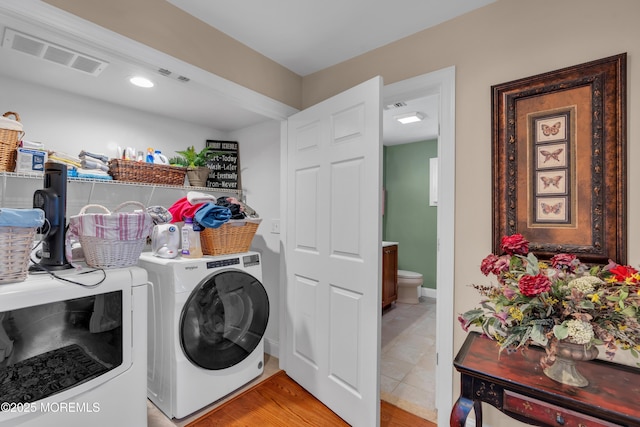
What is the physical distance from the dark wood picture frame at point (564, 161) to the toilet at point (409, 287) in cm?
264

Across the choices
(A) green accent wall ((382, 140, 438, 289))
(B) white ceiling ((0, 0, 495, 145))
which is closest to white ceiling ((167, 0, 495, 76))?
(B) white ceiling ((0, 0, 495, 145))

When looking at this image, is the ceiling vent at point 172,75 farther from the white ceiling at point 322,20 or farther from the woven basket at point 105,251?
the woven basket at point 105,251

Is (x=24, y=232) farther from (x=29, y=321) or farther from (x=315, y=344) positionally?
(x=315, y=344)

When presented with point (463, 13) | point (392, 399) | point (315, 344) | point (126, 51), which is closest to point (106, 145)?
point (126, 51)

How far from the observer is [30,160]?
164cm

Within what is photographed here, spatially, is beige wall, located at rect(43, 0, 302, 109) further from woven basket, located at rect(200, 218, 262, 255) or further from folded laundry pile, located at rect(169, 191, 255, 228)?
woven basket, located at rect(200, 218, 262, 255)

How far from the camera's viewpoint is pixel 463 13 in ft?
5.56

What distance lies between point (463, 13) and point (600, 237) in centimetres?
136

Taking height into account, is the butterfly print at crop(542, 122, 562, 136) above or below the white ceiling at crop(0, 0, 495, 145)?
below

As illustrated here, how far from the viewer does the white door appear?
165cm

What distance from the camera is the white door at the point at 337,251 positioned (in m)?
1.65

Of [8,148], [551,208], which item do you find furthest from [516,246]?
[8,148]

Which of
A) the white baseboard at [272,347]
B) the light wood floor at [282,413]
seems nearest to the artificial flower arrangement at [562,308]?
the light wood floor at [282,413]

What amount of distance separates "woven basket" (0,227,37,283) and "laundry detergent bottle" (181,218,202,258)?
0.80m
